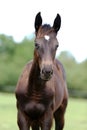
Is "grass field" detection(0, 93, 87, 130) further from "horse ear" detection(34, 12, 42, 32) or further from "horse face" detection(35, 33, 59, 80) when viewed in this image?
"horse face" detection(35, 33, 59, 80)

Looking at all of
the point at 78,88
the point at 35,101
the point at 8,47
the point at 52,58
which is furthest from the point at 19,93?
the point at 8,47

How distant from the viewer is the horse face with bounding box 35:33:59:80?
25.7ft

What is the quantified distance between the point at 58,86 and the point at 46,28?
4.89 feet

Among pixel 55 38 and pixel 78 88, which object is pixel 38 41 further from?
pixel 78 88

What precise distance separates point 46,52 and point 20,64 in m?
56.4

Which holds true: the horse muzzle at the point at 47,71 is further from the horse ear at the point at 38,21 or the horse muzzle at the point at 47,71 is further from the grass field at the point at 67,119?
the grass field at the point at 67,119

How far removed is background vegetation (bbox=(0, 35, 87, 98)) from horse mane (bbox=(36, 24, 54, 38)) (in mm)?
42758

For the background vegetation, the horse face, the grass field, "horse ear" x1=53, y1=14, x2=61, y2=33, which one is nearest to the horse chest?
the horse face

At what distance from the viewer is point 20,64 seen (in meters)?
64.4

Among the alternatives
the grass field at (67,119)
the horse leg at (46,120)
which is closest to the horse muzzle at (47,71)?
the horse leg at (46,120)

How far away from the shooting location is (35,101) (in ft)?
28.4

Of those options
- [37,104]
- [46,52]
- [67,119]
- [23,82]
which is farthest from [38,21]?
[67,119]

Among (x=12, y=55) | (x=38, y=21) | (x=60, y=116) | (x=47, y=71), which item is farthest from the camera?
(x=12, y=55)

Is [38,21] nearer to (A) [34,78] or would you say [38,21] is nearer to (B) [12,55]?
(A) [34,78]
